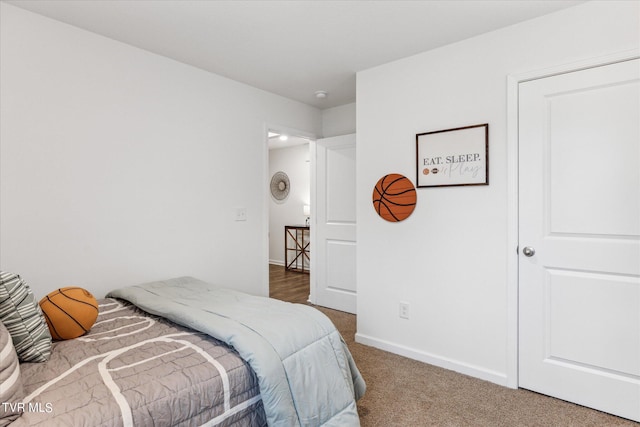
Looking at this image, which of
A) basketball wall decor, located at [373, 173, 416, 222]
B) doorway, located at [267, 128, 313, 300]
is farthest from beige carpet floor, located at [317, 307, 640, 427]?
doorway, located at [267, 128, 313, 300]

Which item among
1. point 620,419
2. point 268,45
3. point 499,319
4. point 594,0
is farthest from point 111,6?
point 620,419

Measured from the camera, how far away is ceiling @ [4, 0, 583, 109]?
201 cm

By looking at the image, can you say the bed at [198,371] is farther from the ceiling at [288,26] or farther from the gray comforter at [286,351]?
the ceiling at [288,26]

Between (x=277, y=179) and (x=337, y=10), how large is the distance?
5.23 meters

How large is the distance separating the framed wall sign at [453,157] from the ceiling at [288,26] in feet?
2.15

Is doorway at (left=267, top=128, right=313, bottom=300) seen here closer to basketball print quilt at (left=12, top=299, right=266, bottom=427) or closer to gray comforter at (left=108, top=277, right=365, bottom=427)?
gray comforter at (left=108, top=277, right=365, bottom=427)

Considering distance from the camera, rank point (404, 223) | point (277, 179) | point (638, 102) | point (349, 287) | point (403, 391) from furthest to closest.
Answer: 1. point (277, 179)
2. point (349, 287)
3. point (404, 223)
4. point (403, 391)
5. point (638, 102)

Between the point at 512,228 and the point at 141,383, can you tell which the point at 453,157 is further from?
the point at 141,383

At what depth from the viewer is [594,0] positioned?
1953 millimetres

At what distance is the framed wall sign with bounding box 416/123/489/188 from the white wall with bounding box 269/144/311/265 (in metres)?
4.09

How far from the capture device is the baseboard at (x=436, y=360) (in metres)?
2.31

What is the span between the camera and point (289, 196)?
273 inches

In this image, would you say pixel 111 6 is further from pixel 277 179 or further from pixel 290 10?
pixel 277 179

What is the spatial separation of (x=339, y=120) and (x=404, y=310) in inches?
90.3
